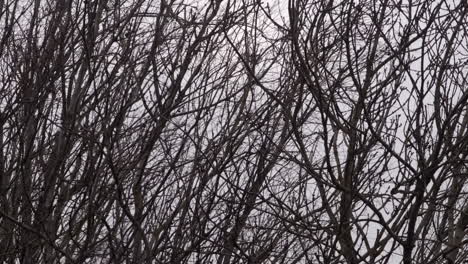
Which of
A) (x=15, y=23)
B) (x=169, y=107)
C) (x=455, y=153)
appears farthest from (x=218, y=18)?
(x=455, y=153)

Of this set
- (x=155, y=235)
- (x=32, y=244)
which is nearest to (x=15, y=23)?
(x=32, y=244)

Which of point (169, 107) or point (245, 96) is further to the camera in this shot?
point (245, 96)

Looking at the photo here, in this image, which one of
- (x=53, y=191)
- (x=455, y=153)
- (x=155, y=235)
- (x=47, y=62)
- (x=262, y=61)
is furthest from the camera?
(x=262, y=61)

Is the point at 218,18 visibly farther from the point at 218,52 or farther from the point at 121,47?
the point at 121,47

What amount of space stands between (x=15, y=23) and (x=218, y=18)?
77.8 inches

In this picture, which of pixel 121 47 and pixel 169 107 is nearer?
pixel 169 107

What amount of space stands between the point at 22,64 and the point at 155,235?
8.12 feet

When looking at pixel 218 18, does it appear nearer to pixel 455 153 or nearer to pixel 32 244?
pixel 32 244

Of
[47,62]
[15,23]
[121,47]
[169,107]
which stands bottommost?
[169,107]

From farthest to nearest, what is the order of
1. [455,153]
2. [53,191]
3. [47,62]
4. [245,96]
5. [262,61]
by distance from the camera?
[262,61], [245,96], [47,62], [53,191], [455,153]

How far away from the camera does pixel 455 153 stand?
8.82 ft

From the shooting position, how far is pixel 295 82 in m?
4.68

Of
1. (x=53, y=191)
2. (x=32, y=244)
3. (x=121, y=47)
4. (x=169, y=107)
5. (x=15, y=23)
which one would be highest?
(x=15, y=23)

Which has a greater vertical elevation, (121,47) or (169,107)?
(121,47)
